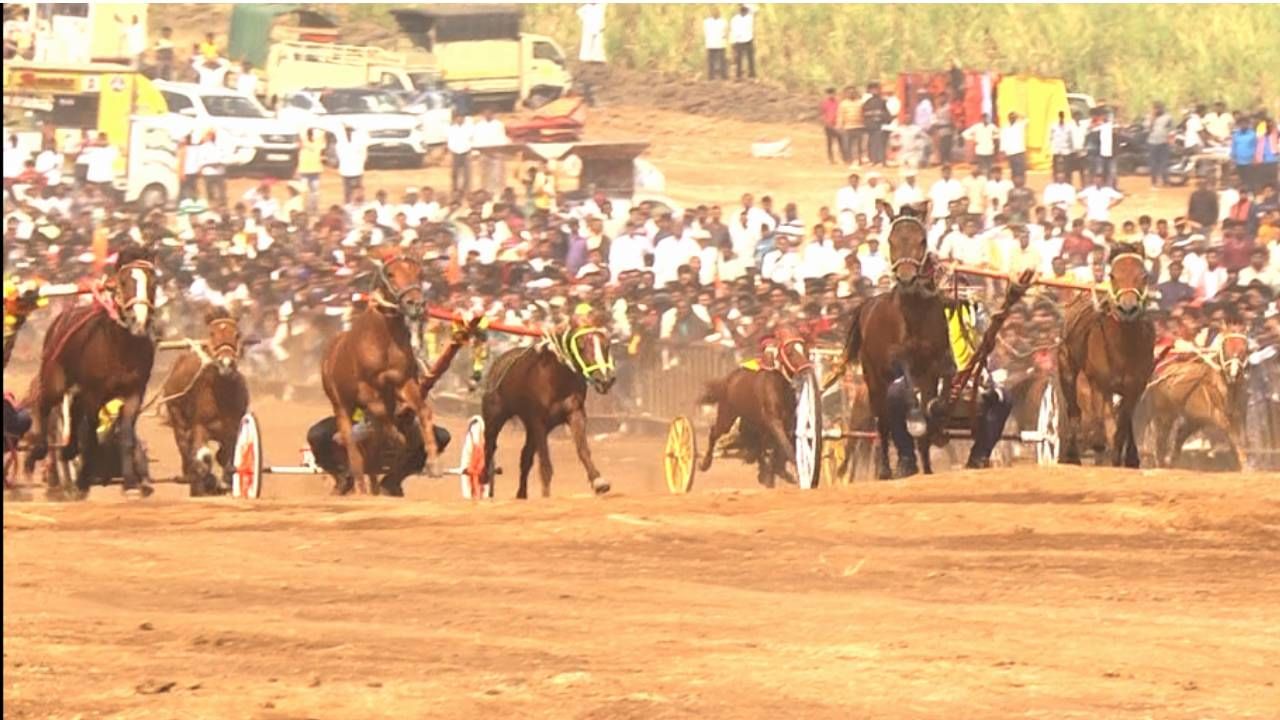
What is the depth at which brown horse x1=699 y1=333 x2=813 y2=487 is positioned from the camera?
88.0ft

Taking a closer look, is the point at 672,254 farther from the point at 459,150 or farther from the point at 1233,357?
the point at 1233,357

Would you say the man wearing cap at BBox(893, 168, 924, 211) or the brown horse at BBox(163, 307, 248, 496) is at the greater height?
the man wearing cap at BBox(893, 168, 924, 211)

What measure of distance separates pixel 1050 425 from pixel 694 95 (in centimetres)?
2096

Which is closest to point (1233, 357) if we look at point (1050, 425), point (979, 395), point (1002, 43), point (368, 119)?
point (1050, 425)

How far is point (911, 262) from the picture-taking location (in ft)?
74.2

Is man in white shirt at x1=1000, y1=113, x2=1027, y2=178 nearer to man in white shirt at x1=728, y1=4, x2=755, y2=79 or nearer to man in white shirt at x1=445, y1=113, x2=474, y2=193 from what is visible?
man in white shirt at x1=728, y1=4, x2=755, y2=79

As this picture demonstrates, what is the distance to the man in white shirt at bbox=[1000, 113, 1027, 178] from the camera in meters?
38.0

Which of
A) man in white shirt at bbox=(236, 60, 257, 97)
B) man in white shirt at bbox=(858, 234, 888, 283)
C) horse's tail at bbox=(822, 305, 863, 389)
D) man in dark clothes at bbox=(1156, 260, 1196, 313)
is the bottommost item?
horse's tail at bbox=(822, 305, 863, 389)

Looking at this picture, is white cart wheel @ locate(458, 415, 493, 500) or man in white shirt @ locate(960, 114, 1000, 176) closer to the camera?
white cart wheel @ locate(458, 415, 493, 500)

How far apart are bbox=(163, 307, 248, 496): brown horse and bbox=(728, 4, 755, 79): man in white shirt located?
65.2ft

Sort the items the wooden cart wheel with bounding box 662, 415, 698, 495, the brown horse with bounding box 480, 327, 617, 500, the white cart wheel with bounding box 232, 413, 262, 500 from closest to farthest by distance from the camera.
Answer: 1. the brown horse with bounding box 480, 327, 617, 500
2. the white cart wheel with bounding box 232, 413, 262, 500
3. the wooden cart wheel with bounding box 662, 415, 698, 495

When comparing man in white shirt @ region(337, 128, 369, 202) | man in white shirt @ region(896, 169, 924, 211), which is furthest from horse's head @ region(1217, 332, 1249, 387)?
man in white shirt @ region(337, 128, 369, 202)

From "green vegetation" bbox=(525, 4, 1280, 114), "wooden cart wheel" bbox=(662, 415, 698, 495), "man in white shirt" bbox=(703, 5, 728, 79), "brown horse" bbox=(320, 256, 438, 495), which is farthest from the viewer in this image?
"man in white shirt" bbox=(703, 5, 728, 79)

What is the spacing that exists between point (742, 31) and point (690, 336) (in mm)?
13343
